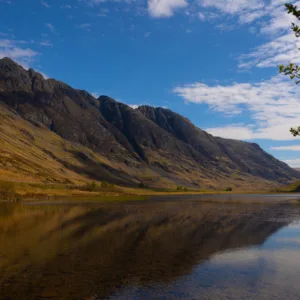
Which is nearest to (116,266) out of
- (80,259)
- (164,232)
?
(80,259)

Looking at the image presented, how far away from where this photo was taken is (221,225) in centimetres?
6500

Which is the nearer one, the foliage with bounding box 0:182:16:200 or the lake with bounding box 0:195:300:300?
the lake with bounding box 0:195:300:300

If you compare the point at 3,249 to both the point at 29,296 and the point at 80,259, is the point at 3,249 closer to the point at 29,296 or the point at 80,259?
the point at 80,259

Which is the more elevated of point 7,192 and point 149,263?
point 149,263

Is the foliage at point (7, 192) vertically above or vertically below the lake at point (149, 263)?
below

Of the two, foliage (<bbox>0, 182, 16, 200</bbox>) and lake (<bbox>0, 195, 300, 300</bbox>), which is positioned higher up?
lake (<bbox>0, 195, 300, 300</bbox>)

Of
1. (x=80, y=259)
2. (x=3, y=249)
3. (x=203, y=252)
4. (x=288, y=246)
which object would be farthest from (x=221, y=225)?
(x=3, y=249)

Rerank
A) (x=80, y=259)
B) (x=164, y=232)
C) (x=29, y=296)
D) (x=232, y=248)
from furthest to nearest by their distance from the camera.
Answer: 1. (x=164, y=232)
2. (x=232, y=248)
3. (x=80, y=259)
4. (x=29, y=296)

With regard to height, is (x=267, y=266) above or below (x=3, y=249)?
above

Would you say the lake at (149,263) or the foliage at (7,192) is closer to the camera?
the lake at (149,263)

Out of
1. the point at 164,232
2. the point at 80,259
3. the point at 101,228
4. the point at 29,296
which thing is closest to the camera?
the point at 29,296

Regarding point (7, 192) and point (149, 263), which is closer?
point (149, 263)

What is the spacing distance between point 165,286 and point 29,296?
10.3m

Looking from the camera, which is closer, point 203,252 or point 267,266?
point 267,266
